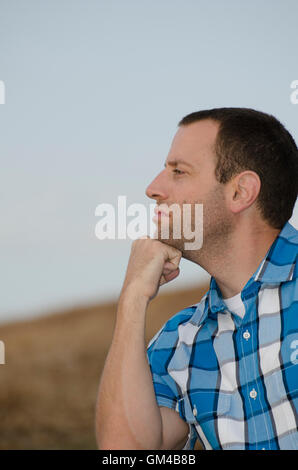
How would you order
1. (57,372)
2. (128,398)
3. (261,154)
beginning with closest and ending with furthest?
(128,398), (261,154), (57,372)

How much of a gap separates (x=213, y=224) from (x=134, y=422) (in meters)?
0.67

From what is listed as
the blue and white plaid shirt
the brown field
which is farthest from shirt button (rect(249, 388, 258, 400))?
the brown field

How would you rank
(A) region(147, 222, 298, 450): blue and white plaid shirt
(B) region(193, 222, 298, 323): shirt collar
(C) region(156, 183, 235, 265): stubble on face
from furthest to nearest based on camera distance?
(C) region(156, 183, 235, 265): stubble on face < (B) region(193, 222, 298, 323): shirt collar < (A) region(147, 222, 298, 450): blue and white plaid shirt

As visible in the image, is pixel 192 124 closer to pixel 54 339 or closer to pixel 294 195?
pixel 294 195

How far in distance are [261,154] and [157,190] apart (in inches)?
15.2

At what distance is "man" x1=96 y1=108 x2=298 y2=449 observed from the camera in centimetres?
155

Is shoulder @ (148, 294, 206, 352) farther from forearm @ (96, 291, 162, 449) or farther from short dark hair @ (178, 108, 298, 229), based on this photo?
short dark hair @ (178, 108, 298, 229)

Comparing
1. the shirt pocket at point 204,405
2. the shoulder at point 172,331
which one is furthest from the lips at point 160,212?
the shirt pocket at point 204,405

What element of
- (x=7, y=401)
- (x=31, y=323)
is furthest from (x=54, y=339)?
(x=7, y=401)

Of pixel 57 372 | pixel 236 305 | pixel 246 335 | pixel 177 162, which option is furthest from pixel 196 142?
pixel 57 372

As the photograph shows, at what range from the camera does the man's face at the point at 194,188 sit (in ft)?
5.72

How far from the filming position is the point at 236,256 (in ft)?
5.81

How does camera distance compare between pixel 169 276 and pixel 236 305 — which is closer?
pixel 236 305

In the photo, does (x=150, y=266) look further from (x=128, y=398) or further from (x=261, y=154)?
(x=261, y=154)
